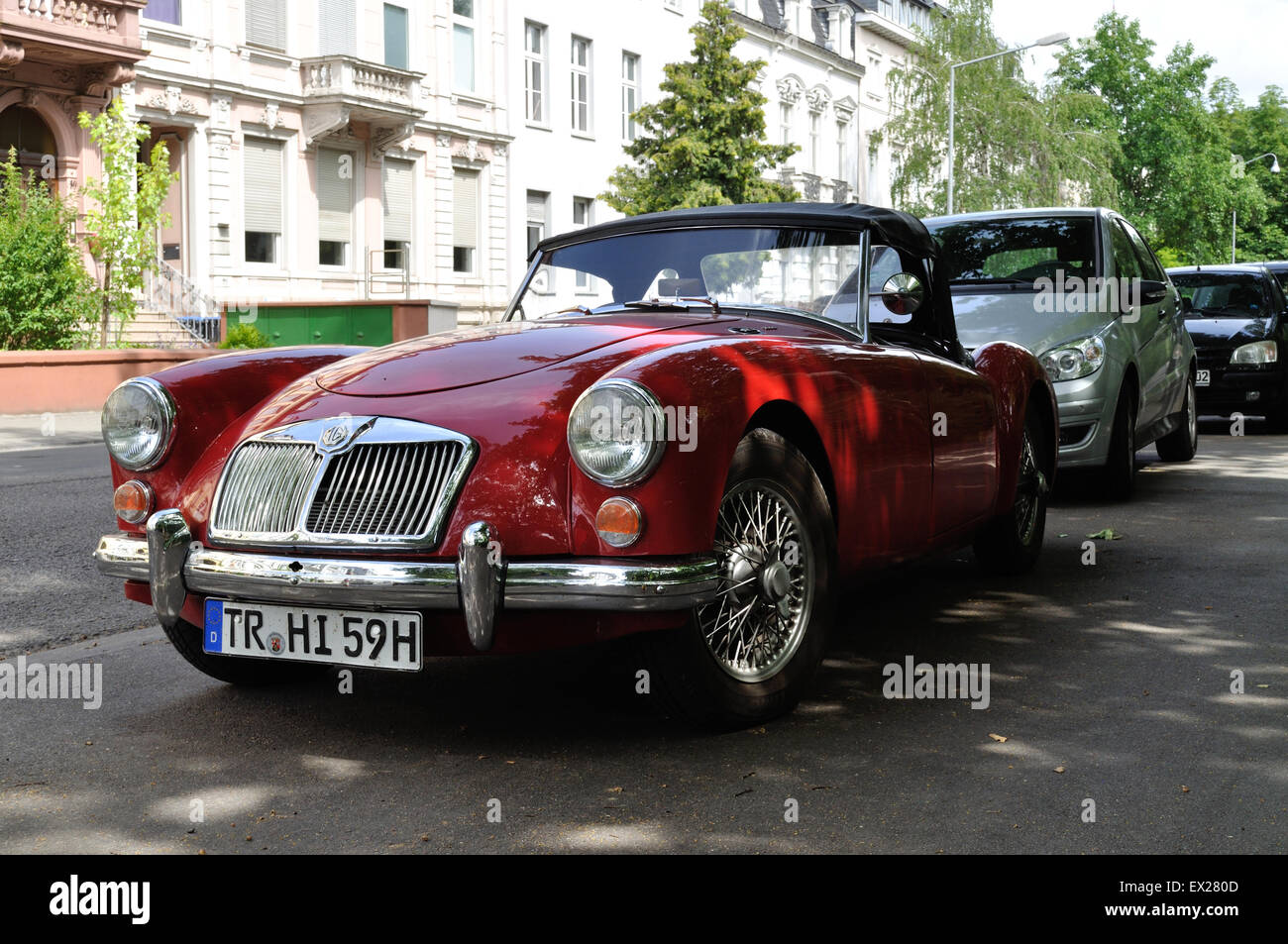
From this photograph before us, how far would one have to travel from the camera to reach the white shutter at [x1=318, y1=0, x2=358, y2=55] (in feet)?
96.1

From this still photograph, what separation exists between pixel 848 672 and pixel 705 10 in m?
30.0

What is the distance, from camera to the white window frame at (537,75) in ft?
116

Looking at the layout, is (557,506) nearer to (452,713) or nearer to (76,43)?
(452,713)

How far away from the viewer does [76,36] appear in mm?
23047

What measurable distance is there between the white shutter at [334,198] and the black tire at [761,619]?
86.6ft

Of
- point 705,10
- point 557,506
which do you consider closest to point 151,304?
point 705,10

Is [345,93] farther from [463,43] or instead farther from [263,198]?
[463,43]

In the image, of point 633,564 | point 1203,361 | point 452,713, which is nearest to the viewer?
point 633,564

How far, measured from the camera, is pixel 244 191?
2761 cm

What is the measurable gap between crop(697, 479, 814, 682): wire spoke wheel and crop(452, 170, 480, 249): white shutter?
29782 mm

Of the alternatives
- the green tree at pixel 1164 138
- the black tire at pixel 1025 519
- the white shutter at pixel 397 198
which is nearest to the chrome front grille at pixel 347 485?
the black tire at pixel 1025 519

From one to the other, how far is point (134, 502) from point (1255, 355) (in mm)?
13313

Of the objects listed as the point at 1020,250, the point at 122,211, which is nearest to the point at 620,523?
the point at 1020,250

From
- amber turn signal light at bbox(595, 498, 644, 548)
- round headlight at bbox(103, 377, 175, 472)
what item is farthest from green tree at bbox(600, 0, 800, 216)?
amber turn signal light at bbox(595, 498, 644, 548)
